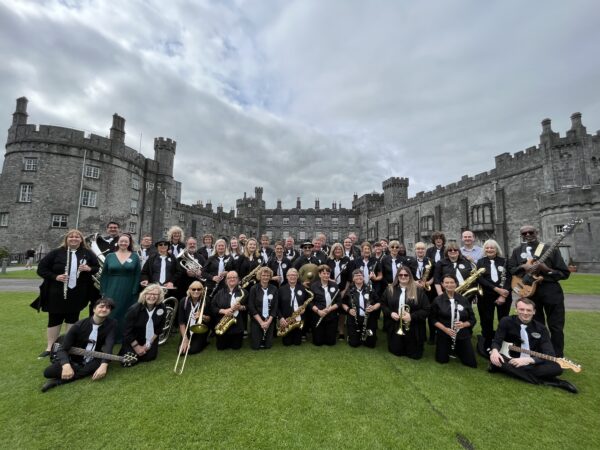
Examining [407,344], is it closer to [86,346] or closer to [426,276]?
[426,276]

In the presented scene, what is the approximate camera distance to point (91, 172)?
32062 mm

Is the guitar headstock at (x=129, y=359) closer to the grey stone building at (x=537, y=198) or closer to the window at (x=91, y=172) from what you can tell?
the grey stone building at (x=537, y=198)

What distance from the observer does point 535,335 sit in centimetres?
518

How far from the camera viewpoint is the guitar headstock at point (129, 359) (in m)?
5.27

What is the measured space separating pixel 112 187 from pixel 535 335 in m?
38.9

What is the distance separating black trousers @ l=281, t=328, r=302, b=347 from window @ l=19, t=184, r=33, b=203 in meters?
35.8

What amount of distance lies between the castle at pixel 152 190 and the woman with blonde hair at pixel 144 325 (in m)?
31.3

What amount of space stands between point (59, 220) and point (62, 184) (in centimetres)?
385

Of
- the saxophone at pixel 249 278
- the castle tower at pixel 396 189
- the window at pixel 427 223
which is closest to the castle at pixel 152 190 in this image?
the window at pixel 427 223

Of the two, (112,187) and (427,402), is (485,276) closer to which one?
(427,402)

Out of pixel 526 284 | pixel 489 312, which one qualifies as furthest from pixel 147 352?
pixel 526 284

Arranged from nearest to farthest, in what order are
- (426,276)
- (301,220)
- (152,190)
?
(426,276), (152,190), (301,220)

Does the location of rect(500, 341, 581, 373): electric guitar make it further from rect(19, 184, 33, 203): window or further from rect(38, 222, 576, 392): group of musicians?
rect(19, 184, 33, 203): window

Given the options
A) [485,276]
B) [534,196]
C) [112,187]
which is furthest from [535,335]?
[112,187]
